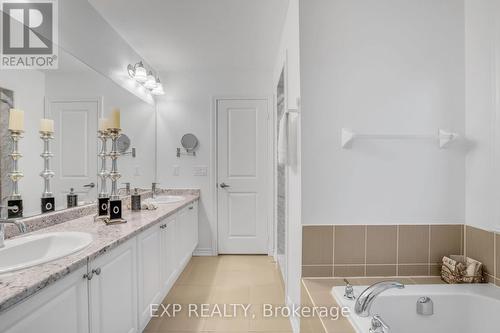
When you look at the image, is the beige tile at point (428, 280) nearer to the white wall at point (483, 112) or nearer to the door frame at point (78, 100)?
the white wall at point (483, 112)

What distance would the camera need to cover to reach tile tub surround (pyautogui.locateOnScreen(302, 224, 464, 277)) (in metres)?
1.66

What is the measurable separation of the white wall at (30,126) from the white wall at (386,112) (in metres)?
1.61

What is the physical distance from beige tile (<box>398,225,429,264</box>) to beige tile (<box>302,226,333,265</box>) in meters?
0.43

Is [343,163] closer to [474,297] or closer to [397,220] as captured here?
[397,220]

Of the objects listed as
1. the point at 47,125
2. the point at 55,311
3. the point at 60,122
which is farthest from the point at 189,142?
the point at 55,311

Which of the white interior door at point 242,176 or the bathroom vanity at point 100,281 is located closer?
the bathroom vanity at point 100,281

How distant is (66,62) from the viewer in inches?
75.3

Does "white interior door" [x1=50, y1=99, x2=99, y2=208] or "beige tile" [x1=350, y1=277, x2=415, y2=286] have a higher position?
"white interior door" [x1=50, y1=99, x2=99, y2=208]

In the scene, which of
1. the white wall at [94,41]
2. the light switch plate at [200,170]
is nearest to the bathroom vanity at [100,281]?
the light switch plate at [200,170]

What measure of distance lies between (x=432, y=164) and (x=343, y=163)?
0.54m

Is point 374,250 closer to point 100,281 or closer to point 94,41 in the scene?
point 100,281

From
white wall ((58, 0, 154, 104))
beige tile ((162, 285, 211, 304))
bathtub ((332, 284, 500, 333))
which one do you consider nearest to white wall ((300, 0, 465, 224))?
bathtub ((332, 284, 500, 333))

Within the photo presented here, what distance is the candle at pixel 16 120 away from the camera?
1.49 meters

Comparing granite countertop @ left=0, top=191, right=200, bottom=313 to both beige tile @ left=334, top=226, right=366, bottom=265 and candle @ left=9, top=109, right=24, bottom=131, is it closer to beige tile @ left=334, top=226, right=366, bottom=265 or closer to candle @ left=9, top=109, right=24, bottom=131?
candle @ left=9, top=109, right=24, bottom=131
